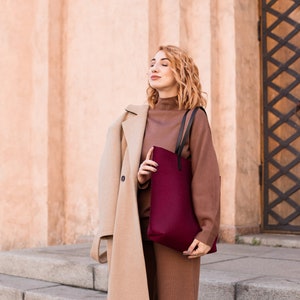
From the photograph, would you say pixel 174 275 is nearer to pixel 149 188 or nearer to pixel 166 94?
pixel 149 188

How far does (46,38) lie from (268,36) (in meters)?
3.06

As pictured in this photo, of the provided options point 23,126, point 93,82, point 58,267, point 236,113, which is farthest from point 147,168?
point 23,126

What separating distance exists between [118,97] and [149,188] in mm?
4589

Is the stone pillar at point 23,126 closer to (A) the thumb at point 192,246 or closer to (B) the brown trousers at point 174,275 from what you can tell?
(B) the brown trousers at point 174,275

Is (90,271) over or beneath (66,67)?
beneath

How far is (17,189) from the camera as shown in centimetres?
761

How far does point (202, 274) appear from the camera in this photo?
3.95 meters

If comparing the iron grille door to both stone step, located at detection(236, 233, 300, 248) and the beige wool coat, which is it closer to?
stone step, located at detection(236, 233, 300, 248)

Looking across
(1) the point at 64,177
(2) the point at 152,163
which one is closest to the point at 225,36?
(1) the point at 64,177

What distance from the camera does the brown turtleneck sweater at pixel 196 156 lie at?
2366 millimetres

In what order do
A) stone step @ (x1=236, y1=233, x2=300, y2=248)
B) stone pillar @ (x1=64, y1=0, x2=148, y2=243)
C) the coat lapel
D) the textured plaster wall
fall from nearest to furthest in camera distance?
the coat lapel → stone step @ (x1=236, y1=233, x2=300, y2=248) → the textured plaster wall → stone pillar @ (x1=64, y1=0, x2=148, y2=243)

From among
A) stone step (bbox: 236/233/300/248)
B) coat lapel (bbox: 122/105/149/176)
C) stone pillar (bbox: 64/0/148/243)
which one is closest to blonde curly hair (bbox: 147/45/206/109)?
coat lapel (bbox: 122/105/149/176)

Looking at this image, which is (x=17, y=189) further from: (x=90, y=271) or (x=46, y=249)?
(x=90, y=271)

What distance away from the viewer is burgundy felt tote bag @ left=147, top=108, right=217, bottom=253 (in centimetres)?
228
